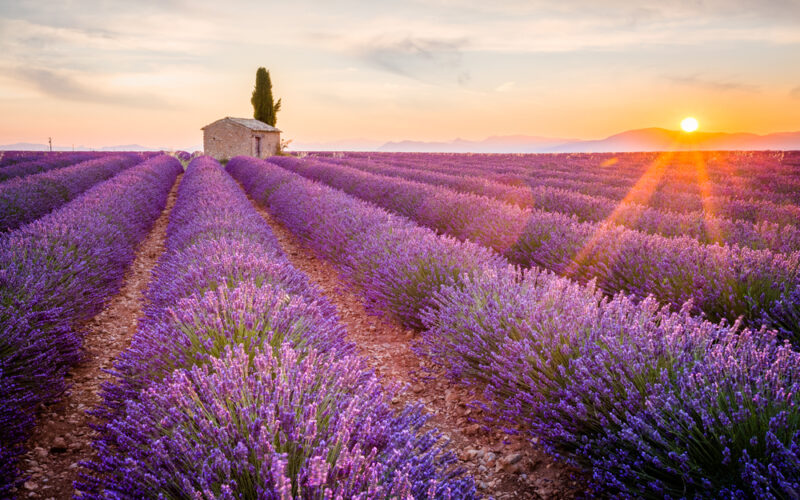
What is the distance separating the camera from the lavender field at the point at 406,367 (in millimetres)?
1350

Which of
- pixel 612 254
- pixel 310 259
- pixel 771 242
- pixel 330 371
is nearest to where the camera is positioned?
pixel 330 371

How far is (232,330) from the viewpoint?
86.0 inches

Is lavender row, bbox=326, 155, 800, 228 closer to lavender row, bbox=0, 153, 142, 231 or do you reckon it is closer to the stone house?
lavender row, bbox=0, 153, 142, 231

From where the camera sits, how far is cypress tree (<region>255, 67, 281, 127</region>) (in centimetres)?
3750

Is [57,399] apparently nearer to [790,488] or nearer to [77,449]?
[77,449]

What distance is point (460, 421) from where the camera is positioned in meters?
2.62

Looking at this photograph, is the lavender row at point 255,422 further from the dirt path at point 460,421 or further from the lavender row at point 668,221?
the lavender row at point 668,221

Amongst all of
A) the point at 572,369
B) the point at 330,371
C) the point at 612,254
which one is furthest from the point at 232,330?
the point at 612,254

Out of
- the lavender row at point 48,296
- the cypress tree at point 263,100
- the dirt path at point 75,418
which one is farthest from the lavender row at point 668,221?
the cypress tree at point 263,100

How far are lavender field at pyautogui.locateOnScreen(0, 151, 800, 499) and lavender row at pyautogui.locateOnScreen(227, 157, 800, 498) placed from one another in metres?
0.01

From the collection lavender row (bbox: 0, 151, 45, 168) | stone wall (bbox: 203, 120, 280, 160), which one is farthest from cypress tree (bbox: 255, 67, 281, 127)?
lavender row (bbox: 0, 151, 45, 168)

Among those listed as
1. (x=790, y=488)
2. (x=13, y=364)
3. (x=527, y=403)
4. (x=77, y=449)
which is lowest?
(x=77, y=449)

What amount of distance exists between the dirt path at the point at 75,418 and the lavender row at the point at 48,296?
12 cm

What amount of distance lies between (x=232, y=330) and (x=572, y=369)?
1712mm
